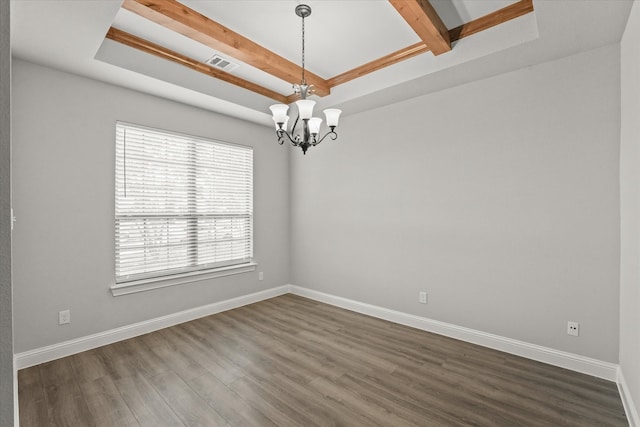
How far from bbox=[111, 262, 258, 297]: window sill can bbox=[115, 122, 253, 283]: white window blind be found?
0.07 m

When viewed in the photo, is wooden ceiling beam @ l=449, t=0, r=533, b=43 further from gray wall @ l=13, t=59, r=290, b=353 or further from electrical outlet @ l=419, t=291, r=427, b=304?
gray wall @ l=13, t=59, r=290, b=353

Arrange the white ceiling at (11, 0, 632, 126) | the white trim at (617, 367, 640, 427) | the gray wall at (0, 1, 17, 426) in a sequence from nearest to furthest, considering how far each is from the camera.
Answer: the gray wall at (0, 1, 17, 426)
the white trim at (617, 367, 640, 427)
the white ceiling at (11, 0, 632, 126)

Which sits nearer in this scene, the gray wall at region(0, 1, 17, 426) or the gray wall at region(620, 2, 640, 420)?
the gray wall at region(0, 1, 17, 426)

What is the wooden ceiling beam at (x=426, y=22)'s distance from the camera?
2.22 metres

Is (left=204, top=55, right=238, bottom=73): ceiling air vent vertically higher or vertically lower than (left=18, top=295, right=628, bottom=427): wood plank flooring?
higher

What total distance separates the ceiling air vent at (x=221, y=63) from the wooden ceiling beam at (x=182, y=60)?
90mm

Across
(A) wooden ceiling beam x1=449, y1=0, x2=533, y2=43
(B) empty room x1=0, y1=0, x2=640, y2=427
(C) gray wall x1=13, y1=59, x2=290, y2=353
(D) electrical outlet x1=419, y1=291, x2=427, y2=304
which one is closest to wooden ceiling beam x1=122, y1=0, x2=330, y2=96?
(B) empty room x1=0, y1=0, x2=640, y2=427

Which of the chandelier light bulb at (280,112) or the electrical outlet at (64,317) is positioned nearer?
the chandelier light bulb at (280,112)

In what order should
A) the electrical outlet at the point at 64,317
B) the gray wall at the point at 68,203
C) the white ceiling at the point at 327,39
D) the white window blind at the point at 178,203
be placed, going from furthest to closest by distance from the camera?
the white window blind at the point at 178,203
the electrical outlet at the point at 64,317
the gray wall at the point at 68,203
the white ceiling at the point at 327,39

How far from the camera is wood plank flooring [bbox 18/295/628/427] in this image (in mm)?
2047

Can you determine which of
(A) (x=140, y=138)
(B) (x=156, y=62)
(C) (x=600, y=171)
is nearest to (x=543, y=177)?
(C) (x=600, y=171)

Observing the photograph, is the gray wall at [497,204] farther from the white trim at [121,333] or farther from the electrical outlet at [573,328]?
the white trim at [121,333]

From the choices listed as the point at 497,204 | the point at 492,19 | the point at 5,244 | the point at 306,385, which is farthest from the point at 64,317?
the point at 492,19

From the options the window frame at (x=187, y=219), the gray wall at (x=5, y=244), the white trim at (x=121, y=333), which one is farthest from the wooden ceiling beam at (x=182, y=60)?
the white trim at (x=121, y=333)
